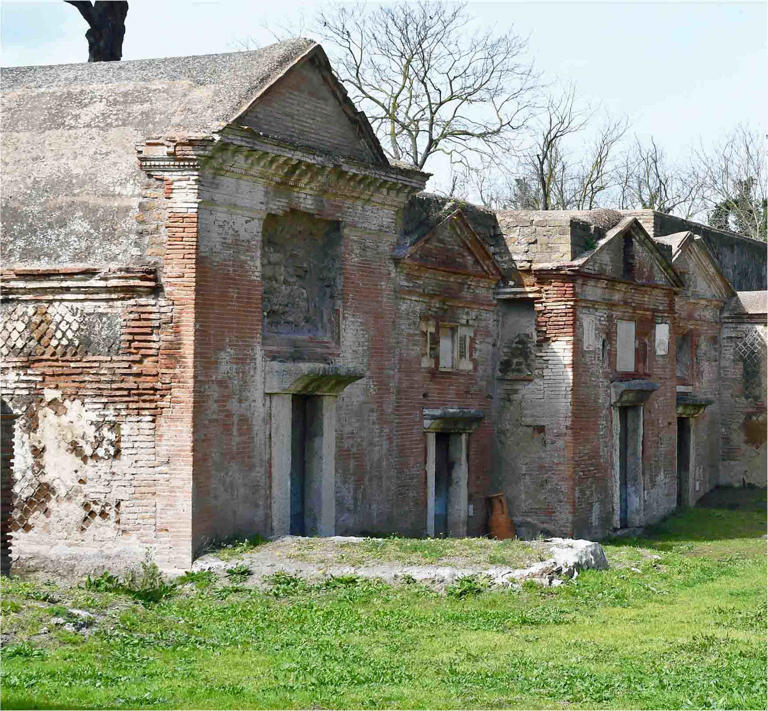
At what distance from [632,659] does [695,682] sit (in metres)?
0.96

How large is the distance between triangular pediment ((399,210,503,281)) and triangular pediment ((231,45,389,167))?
1.60 meters

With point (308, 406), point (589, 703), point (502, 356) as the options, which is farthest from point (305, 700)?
point (502, 356)

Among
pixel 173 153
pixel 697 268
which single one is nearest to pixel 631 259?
pixel 697 268

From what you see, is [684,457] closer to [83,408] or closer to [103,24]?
[103,24]

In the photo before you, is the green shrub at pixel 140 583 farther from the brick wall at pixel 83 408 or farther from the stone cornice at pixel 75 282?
the stone cornice at pixel 75 282

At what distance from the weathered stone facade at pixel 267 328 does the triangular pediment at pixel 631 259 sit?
0.13 metres

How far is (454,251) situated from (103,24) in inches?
346

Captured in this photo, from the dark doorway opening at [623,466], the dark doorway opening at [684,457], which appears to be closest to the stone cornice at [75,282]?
the dark doorway opening at [623,466]

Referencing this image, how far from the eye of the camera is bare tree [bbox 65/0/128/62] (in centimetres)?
2272

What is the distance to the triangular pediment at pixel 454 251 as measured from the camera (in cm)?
1752

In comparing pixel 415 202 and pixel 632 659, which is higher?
pixel 415 202

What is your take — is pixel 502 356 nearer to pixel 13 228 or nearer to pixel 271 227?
pixel 271 227

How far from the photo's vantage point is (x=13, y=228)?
14.2m

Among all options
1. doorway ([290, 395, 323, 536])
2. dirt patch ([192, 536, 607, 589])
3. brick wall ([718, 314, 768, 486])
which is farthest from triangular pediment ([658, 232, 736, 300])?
dirt patch ([192, 536, 607, 589])
